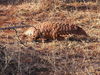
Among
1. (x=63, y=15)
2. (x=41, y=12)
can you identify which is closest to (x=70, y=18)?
(x=63, y=15)

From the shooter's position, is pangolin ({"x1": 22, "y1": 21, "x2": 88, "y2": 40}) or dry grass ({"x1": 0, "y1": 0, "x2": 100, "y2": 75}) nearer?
dry grass ({"x1": 0, "y1": 0, "x2": 100, "y2": 75})

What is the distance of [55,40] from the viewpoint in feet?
16.4

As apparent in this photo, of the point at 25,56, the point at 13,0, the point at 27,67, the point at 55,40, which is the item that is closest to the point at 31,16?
the point at 13,0

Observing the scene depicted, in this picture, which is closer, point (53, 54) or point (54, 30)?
point (53, 54)

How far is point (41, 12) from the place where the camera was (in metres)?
7.01

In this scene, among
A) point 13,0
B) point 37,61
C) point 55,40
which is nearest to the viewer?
point 37,61

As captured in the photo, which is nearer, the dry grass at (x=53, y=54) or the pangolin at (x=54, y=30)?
the dry grass at (x=53, y=54)

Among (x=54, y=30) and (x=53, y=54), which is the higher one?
(x=54, y=30)

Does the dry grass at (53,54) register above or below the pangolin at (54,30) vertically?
below

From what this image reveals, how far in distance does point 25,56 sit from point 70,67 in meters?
0.73

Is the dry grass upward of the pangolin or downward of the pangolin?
downward

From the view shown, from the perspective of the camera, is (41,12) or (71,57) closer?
(71,57)

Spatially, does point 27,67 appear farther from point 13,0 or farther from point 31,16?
point 13,0

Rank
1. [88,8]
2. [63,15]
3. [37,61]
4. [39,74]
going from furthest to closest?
[88,8] < [63,15] < [37,61] < [39,74]
